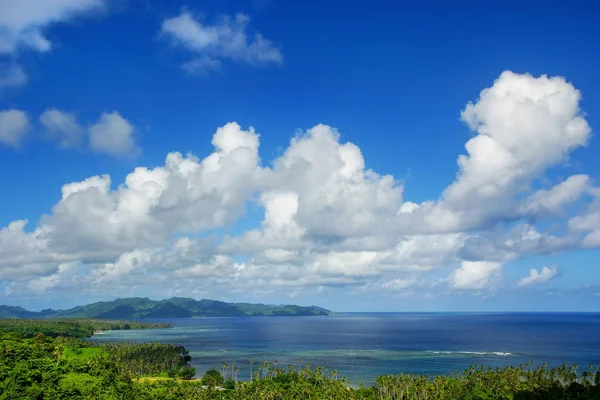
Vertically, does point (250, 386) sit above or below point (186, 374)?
above

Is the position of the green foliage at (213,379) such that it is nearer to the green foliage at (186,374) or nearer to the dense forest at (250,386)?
the dense forest at (250,386)

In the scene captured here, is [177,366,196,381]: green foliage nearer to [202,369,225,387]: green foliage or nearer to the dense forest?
[202,369,225,387]: green foliage

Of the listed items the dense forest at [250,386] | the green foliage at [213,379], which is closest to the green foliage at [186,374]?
the green foliage at [213,379]

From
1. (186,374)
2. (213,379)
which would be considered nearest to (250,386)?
(213,379)

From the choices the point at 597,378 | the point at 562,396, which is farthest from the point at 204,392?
the point at 597,378

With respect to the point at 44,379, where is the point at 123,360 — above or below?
below

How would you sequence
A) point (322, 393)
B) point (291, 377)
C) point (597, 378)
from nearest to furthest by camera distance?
1. point (597, 378)
2. point (322, 393)
3. point (291, 377)

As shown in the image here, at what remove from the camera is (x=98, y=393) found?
9206 cm

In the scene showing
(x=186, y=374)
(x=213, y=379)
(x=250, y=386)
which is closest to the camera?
(x=250, y=386)

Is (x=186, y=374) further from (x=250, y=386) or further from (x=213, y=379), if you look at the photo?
(x=250, y=386)

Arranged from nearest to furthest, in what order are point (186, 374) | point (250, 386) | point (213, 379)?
point (250, 386) < point (213, 379) < point (186, 374)

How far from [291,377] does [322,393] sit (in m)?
27.8

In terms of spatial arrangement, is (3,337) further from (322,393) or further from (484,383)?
(484,383)

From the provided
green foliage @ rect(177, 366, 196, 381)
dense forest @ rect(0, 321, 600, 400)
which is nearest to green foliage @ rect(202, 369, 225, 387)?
dense forest @ rect(0, 321, 600, 400)
